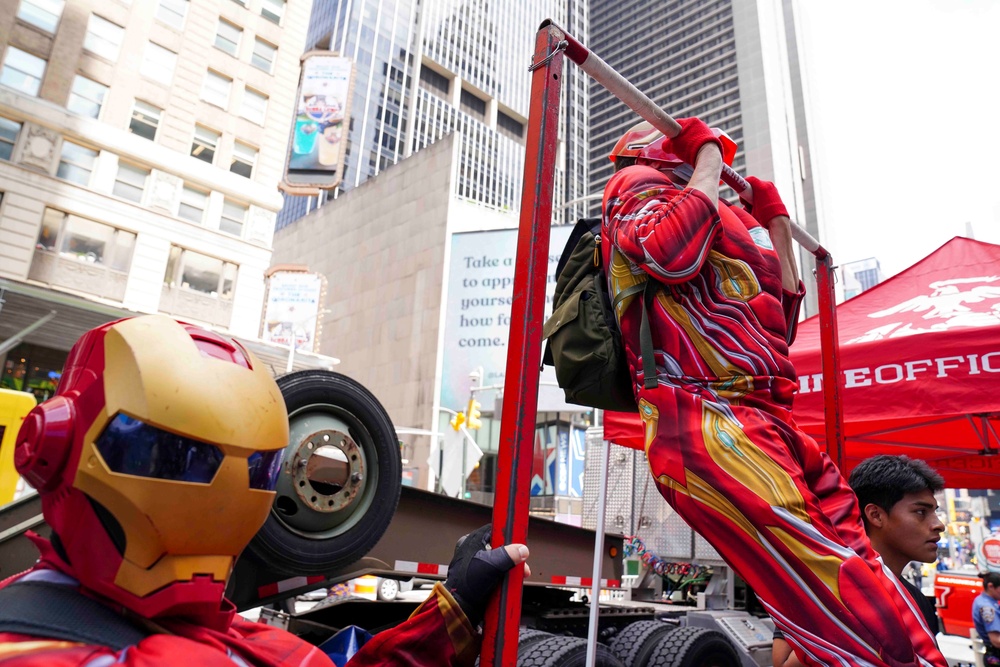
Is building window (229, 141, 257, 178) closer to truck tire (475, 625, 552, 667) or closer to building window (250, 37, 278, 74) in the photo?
building window (250, 37, 278, 74)

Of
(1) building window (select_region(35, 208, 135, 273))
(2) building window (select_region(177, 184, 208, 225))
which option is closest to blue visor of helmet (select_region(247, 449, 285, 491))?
(1) building window (select_region(35, 208, 135, 273))

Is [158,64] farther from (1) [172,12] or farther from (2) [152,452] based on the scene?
(2) [152,452]

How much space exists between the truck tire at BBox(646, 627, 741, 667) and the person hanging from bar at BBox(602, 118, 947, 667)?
9.57ft

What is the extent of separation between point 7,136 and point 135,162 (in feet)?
12.6

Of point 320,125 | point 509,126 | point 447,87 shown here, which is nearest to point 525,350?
point 320,125

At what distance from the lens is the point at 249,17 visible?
2781 centimetres

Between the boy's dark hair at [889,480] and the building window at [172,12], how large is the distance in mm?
29279

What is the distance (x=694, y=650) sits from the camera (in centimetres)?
426

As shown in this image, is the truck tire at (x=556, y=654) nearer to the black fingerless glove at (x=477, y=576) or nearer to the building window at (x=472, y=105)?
the black fingerless glove at (x=477, y=576)

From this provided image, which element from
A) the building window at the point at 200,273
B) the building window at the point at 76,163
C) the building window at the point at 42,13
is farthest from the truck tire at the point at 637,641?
the building window at the point at 42,13

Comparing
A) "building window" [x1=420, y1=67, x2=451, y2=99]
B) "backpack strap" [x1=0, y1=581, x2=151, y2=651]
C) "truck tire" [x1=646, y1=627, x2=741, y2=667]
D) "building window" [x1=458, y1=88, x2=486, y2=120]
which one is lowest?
"truck tire" [x1=646, y1=627, x2=741, y2=667]

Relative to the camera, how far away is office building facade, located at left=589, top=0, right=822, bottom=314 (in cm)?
9762

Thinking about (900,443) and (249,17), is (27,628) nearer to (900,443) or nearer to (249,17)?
(900,443)

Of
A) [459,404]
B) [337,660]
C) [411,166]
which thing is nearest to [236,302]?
[459,404]
